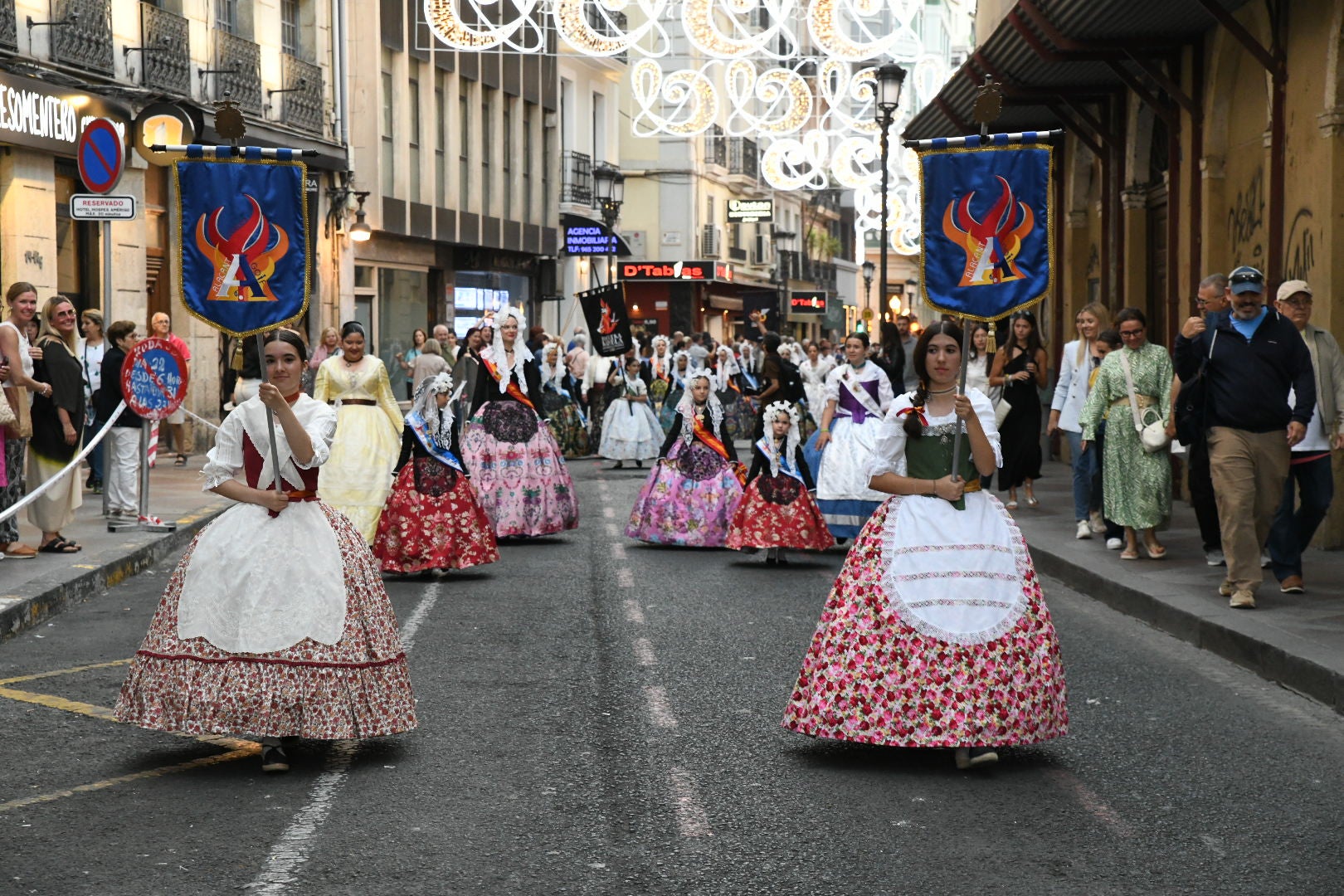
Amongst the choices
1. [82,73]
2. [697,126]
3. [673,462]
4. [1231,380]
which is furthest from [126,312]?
[1231,380]

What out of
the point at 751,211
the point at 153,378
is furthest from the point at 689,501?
the point at 751,211

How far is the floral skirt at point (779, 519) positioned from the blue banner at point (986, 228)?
5835mm

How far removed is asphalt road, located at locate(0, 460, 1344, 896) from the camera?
541cm

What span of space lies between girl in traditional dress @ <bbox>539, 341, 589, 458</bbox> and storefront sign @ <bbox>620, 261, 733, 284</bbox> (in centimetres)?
2995

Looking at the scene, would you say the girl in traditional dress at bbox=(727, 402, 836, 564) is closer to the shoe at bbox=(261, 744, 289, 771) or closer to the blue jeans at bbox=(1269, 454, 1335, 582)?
the blue jeans at bbox=(1269, 454, 1335, 582)

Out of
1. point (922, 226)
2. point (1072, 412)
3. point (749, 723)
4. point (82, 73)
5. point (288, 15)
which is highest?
point (288, 15)

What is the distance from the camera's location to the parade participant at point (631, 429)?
25.7m

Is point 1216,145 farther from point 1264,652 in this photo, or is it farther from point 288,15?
point 288,15

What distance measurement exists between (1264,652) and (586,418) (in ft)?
70.4

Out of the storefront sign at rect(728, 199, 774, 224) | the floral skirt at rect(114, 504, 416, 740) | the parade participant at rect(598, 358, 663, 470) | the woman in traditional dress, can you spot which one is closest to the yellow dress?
the woman in traditional dress

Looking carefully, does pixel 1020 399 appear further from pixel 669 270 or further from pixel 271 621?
pixel 669 270

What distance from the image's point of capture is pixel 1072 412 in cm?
1489

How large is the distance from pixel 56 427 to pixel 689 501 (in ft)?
15.6

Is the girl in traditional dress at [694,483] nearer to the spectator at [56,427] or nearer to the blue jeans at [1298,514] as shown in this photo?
the spectator at [56,427]
